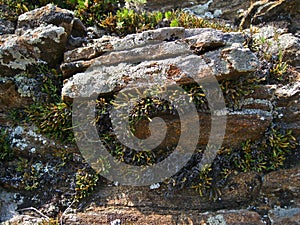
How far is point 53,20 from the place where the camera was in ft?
19.7

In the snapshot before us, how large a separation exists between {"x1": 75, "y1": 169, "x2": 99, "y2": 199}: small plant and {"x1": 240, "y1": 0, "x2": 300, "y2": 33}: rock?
14.8ft

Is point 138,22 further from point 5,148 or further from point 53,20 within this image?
point 5,148

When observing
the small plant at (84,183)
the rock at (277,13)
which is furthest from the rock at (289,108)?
the small plant at (84,183)

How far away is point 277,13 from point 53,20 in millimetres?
4451

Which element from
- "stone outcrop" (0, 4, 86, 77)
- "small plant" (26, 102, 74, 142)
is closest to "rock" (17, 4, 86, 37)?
"stone outcrop" (0, 4, 86, 77)

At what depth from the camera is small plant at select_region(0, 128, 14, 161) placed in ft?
19.2

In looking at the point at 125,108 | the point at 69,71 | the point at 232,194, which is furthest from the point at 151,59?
the point at 232,194

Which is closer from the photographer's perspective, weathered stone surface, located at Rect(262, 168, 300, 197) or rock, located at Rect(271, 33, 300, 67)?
weathered stone surface, located at Rect(262, 168, 300, 197)


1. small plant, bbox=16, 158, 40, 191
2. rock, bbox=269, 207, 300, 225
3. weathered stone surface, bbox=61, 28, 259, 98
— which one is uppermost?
weathered stone surface, bbox=61, 28, 259, 98

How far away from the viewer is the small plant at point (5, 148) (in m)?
5.86

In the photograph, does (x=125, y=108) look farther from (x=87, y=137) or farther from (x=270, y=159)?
(x=270, y=159)

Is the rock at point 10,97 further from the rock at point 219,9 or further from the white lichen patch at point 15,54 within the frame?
the rock at point 219,9

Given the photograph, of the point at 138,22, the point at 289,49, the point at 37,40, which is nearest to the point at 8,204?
the point at 37,40

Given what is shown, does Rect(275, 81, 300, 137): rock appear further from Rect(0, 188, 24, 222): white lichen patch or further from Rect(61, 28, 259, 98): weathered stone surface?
Rect(0, 188, 24, 222): white lichen patch
